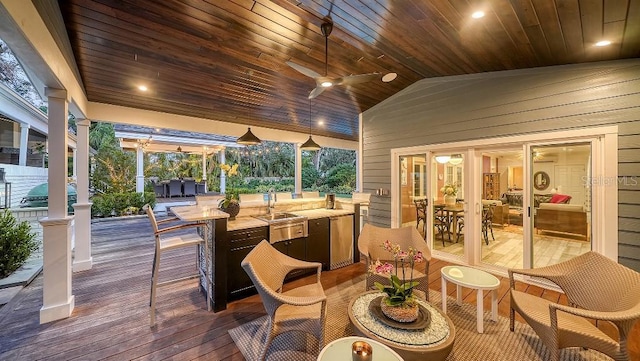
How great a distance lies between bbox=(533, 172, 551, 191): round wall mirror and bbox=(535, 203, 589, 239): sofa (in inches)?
10.9

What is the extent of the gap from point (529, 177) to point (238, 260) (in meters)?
4.34

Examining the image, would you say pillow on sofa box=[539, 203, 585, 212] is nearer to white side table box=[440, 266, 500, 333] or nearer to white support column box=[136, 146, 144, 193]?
white side table box=[440, 266, 500, 333]

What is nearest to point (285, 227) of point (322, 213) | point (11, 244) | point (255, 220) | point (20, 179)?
point (255, 220)

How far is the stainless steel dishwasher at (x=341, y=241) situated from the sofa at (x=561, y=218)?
9.41ft

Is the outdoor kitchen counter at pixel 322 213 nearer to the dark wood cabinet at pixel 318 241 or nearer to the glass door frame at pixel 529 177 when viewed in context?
the dark wood cabinet at pixel 318 241

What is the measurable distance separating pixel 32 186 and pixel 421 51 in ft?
32.0

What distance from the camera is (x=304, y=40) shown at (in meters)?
2.91

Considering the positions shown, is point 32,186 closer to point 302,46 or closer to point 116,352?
point 116,352

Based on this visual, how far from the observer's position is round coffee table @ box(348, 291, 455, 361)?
1.57m

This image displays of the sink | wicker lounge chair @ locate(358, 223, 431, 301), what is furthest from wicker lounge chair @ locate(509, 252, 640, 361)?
the sink

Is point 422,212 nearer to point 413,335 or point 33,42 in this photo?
point 413,335

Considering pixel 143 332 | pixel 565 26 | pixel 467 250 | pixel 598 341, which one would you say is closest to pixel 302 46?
pixel 565 26

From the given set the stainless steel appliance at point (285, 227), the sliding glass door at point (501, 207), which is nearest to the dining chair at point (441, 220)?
the sliding glass door at point (501, 207)

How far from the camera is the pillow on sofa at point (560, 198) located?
12.0ft
